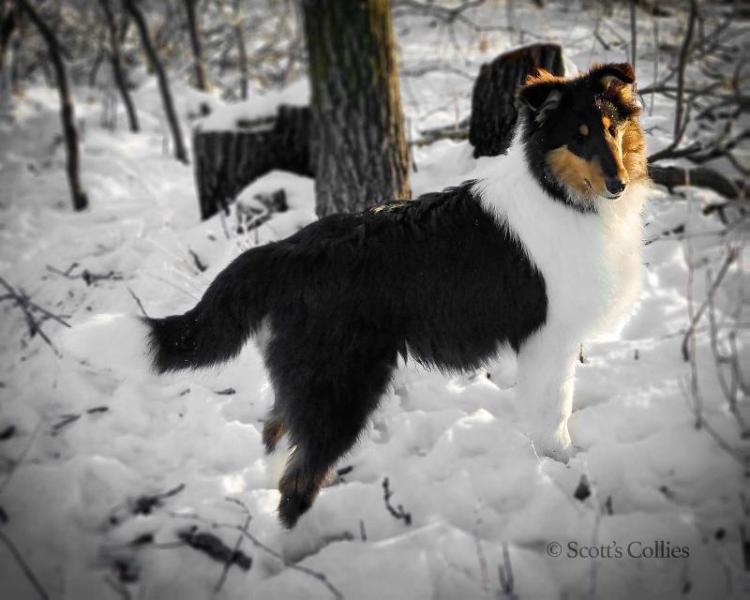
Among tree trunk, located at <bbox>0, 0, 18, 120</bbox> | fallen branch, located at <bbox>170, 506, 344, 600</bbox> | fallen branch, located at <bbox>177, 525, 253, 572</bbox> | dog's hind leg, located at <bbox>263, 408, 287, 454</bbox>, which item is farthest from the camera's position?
tree trunk, located at <bbox>0, 0, 18, 120</bbox>

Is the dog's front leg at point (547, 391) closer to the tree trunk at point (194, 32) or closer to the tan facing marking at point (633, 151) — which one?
the tan facing marking at point (633, 151)

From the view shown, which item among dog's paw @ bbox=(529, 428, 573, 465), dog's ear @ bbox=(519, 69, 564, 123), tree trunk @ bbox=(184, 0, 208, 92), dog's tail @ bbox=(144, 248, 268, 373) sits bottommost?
dog's paw @ bbox=(529, 428, 573, 465)

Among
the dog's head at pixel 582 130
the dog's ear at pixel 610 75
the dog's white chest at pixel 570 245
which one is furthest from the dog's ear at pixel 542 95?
the dog's white chest at pixel 570 245

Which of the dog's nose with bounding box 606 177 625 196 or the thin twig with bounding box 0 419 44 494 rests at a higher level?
the dog's nose with bounding box 606 177 625 196

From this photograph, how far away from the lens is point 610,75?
7.98ft

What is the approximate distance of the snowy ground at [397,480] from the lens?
2193 millimetres

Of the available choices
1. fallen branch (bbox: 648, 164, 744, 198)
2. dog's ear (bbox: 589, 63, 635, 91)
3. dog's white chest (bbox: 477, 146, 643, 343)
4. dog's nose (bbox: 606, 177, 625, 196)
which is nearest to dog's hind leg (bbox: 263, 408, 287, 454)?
dog's white chest (bbox: 477, 146, 643, 343)

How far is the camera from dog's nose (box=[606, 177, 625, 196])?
2322 mm

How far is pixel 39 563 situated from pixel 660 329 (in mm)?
3737

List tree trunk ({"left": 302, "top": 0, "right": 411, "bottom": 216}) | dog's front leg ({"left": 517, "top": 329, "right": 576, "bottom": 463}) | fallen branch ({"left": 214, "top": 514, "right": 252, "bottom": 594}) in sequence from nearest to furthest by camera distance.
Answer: fallen branch ({"left": 214, "top": 514, "right": 252, "bottom": 594}) → dog's front leg ({"left": 517, "top": 329, "right": 576, "bottom": 463}) → tree trunk ({"left": 302, "top": 0, "right": 411, "bottom": 216})

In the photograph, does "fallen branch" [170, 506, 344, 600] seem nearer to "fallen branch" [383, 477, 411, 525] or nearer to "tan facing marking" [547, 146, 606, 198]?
"fallen branch" [383, 477, 411, 525]

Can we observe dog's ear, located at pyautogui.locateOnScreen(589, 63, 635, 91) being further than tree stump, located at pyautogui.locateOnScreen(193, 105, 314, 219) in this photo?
No

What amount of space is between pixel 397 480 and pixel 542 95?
6.83ft

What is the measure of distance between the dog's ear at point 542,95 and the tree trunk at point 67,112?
8.27 meters
